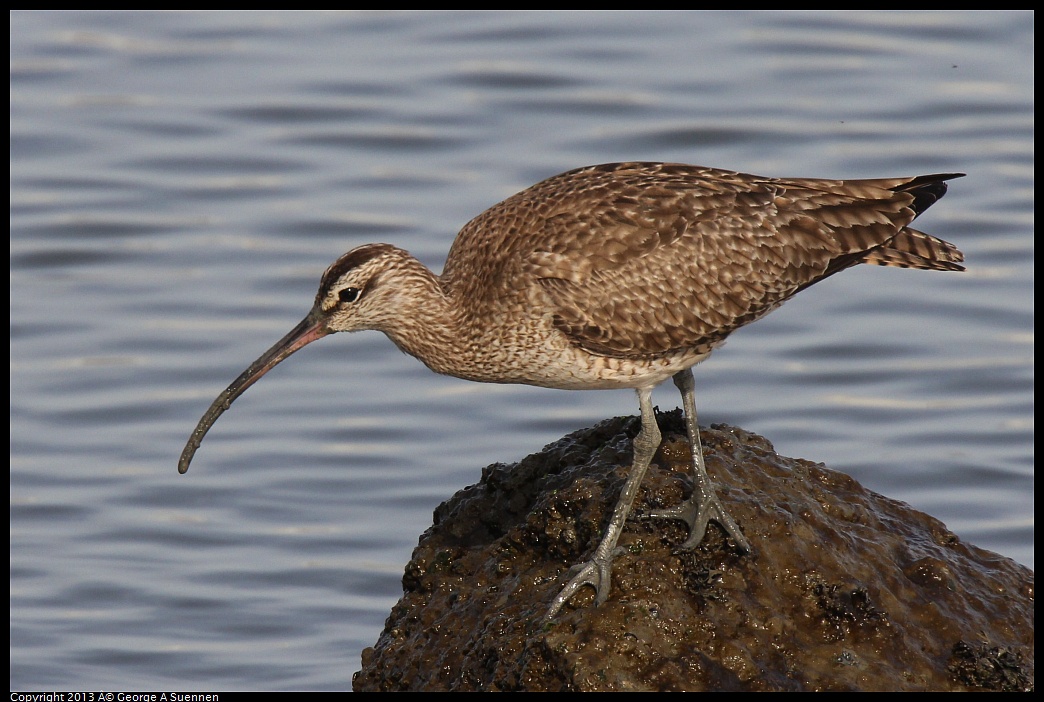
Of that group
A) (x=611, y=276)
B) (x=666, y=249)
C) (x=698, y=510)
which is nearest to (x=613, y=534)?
(x=698, y=510)

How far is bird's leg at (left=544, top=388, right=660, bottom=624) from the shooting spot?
25.3 feet

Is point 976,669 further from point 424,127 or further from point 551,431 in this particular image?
point 424,127

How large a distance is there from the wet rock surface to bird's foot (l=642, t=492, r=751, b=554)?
0.20 ft

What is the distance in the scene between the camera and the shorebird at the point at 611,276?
873 centimetres

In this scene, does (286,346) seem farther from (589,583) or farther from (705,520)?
(705,520)

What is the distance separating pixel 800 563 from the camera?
8000 mm

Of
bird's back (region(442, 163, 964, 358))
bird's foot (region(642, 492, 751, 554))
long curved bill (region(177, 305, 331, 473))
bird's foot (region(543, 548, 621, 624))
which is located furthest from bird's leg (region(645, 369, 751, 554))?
long curved bill (region(177, 305, 331, 473))

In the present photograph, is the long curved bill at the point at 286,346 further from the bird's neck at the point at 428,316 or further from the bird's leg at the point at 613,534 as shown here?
the bird's leg at the point at 613,534

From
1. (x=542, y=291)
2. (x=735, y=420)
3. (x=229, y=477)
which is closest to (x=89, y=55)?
(x=229, y=477)

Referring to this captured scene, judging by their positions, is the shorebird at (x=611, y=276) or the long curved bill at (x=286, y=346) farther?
the long curved bill at (x=286, y=346)

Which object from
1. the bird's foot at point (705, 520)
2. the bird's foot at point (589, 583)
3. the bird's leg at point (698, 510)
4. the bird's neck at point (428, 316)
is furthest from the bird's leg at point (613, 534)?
the bird's neck at point (428, 316)

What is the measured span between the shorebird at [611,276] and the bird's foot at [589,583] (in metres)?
0.87

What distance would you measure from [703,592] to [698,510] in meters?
0.42

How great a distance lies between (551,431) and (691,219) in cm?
481
